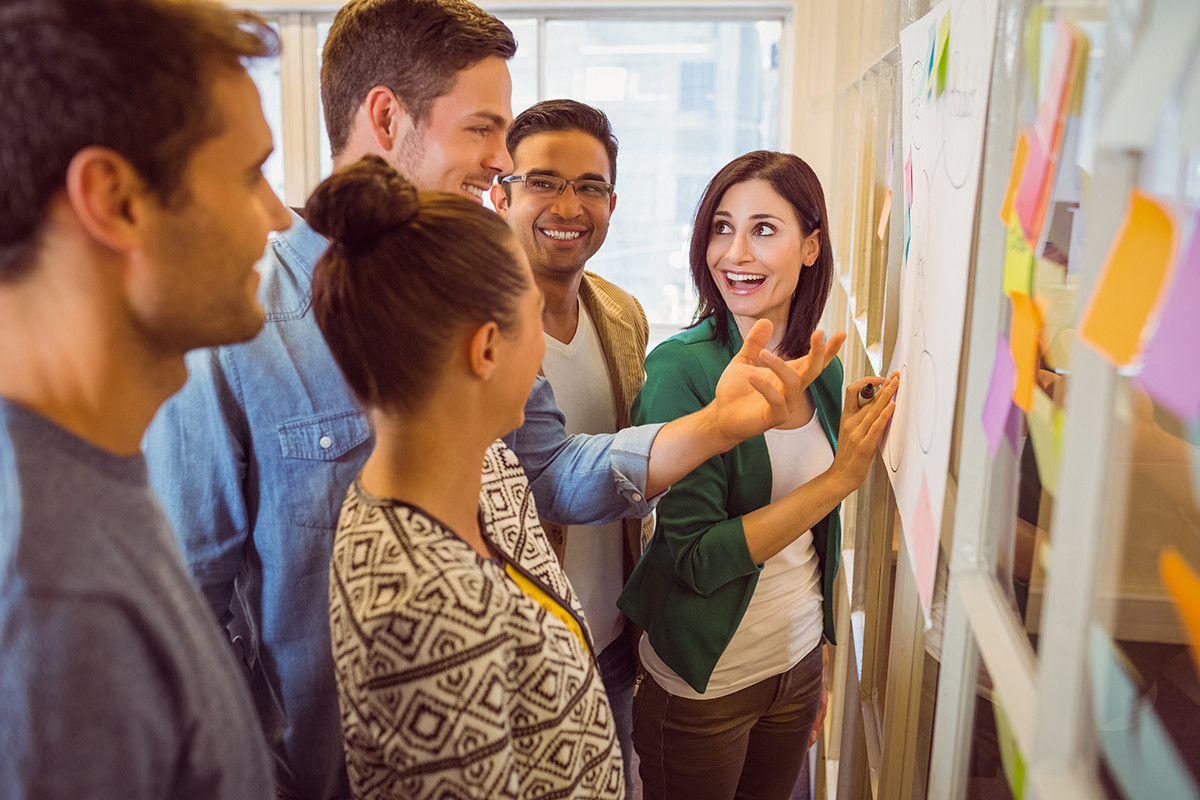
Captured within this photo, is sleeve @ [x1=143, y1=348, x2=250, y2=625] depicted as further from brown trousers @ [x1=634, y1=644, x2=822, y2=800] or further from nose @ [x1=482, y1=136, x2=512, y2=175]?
brown trousers @ [x1=634, y1=644, x2=822, y2=800]

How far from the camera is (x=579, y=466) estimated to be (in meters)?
1.32

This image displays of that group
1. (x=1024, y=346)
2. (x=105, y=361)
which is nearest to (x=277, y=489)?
(x=105, y=361)

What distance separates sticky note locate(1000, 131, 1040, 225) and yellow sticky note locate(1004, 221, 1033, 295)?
0.04ft

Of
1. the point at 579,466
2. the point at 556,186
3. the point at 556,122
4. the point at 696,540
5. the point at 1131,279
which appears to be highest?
the point at 556,122

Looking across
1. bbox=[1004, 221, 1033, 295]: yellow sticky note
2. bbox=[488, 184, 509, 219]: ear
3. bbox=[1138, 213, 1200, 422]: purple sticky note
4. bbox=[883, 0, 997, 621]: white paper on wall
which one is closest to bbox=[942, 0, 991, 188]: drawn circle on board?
bbox=[883, 0, 997, 621]: white paper on wall

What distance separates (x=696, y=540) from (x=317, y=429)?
586 millimetres

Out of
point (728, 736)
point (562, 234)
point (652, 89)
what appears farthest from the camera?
point (652, 89)

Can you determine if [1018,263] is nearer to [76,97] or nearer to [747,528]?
[76,97]

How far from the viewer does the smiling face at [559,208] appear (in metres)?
1.63

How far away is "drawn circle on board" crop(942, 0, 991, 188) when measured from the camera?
2.25 feet

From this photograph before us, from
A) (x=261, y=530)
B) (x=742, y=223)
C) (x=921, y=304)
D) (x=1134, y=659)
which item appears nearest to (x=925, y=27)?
(x=921, y=304)

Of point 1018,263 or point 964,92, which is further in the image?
point 964,92

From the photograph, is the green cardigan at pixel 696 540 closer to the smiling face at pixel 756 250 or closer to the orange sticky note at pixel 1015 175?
the smiling face at pixel 756 250

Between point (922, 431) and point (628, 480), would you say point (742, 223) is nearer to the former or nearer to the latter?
point (628, 480)
